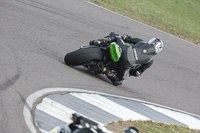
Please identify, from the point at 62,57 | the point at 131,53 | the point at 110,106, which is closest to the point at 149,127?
the point at 110,106

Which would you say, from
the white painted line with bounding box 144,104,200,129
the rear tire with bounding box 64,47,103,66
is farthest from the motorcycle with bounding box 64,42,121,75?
the white painted line with bounding box 144,104,200,129

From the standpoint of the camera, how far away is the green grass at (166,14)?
16345 millimetres

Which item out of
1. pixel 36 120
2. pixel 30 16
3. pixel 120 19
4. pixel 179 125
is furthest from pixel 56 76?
pixel 120 19

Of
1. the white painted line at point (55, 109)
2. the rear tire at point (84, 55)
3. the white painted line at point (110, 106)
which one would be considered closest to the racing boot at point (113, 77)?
the rear tire at point (84, 55)

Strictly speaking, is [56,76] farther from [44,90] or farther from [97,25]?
[97,25]

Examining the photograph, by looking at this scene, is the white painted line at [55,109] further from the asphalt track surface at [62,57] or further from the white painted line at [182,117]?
the white painted line at [182,117]

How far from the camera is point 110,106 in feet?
23.8

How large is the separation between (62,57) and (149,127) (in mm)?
2820

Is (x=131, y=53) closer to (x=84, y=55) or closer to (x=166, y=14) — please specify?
(x=84, y=55)

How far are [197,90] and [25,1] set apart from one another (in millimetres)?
5994

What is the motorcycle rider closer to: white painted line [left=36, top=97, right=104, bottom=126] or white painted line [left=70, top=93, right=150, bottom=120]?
white painted line [left=70, top=93, right=150, bottom=120]

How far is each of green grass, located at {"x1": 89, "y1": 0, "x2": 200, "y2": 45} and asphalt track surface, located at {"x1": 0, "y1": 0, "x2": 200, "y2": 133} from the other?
1.28 meters

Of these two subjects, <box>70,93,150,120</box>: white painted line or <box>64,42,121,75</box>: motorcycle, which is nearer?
<box>70,93,150,120</box>: white painted line

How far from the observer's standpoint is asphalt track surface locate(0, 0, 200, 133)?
258 inches
